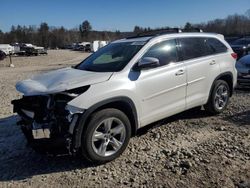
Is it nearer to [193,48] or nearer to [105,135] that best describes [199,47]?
[193,48]

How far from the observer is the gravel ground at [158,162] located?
4027 millimetres

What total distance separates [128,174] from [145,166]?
12.4 inches

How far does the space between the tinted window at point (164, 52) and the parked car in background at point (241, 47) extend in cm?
1362

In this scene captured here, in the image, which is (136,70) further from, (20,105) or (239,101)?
(239,101)

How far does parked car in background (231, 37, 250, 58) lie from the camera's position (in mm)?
18281

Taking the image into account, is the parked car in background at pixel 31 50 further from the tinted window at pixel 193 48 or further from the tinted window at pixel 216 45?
the tinted window at pixel 193 48

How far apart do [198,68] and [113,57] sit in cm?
161

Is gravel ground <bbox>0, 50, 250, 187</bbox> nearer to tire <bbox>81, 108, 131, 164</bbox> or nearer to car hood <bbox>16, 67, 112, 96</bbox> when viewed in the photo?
tire <bbox>81, 108, 131, 164</bbox>

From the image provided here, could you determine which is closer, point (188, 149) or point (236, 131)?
point (188, 149)

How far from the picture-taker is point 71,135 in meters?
4.10

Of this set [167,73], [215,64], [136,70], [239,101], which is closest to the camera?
[136,70]

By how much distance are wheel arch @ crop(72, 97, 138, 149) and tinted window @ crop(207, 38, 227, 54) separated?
8.50 feet

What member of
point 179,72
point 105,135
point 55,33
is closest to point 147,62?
point 179,72

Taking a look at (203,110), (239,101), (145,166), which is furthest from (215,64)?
(145,166)
